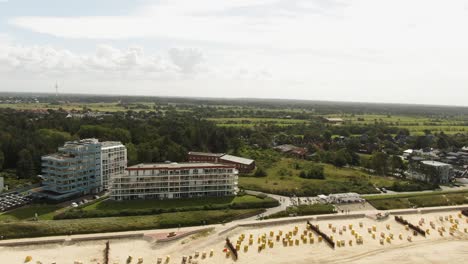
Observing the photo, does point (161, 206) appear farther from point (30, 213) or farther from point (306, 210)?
point (306, 210)

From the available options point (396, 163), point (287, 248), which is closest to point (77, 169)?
point (287, 248)

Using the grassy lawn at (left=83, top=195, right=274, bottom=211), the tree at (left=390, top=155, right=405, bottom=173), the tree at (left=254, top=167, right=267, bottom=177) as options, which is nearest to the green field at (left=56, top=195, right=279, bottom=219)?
the grassy lawn at (left=83, top=195, right=274, bottom=211)

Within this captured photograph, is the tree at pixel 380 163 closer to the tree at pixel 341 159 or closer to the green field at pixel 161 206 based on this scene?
the tree at pixel 341 159

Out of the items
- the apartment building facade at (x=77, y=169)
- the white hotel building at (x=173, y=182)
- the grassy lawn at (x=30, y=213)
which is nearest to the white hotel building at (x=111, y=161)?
the apartment building facade at (x=77, y=169)

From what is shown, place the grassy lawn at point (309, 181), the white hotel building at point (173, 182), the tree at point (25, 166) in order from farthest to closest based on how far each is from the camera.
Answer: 1. the tree at point (25, 166)
2. the grassy lawn at point (309, 181)
3. the white hotel building at point (173, 182)

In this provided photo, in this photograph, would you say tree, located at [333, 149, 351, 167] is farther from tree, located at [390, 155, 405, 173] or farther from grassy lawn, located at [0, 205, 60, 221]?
grassy lawn, located at [0, 205, 60, 221]

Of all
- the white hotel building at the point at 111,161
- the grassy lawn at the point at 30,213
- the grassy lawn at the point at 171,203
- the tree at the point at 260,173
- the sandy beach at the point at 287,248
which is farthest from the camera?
the tree at the point at 260,173
